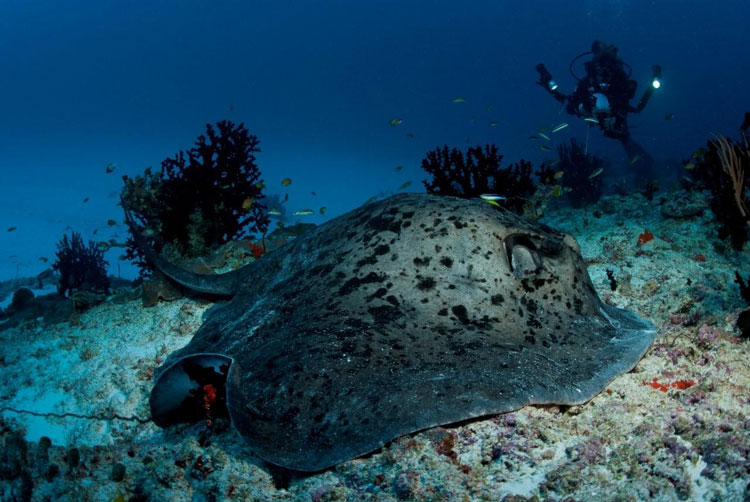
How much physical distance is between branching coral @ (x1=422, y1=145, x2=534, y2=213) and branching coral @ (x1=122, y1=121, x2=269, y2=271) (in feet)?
13.7

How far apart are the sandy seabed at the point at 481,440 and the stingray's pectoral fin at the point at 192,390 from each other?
0.26m

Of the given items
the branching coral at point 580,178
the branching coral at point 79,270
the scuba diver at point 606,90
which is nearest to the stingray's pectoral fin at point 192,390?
the branching coral at point 79,270

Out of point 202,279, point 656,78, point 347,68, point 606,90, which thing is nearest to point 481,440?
point 202,279

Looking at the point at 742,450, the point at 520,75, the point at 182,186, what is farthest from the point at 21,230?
the point at 520,75

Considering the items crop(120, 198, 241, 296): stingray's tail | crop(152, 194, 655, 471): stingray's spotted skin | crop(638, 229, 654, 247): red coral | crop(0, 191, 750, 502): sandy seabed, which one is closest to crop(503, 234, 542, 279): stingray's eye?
crop(152, 194, 655, 471): stingray's spotted skin

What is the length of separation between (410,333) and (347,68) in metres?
155

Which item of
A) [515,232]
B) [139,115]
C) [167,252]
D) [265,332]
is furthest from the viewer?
[139,115]

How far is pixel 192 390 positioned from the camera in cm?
267

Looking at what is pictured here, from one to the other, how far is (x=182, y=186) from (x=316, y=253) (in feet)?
21.8

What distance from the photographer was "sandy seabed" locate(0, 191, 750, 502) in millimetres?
2277

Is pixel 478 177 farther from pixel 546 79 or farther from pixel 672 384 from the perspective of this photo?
pixel 546 79

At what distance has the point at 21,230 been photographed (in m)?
39.5

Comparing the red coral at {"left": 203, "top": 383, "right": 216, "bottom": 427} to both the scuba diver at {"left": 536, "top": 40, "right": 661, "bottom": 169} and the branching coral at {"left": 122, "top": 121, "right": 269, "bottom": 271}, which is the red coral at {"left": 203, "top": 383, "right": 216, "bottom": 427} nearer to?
the branching coral at {"left": 122, "top": 121, "right": 269, "bottom": 271}

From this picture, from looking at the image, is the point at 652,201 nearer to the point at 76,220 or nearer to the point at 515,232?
the point at 515,232
